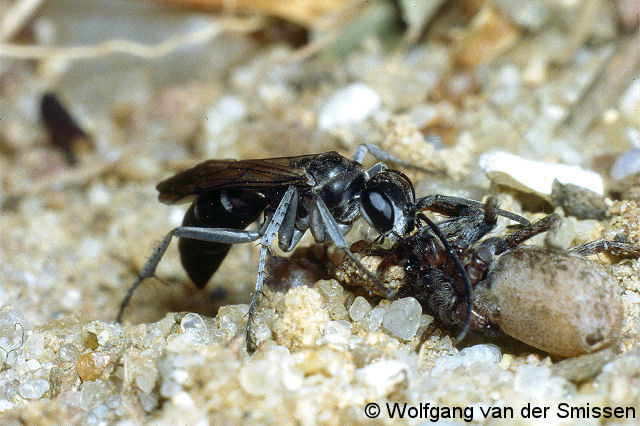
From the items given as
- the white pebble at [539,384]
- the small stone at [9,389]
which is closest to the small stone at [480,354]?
the white pebble at [539,384]

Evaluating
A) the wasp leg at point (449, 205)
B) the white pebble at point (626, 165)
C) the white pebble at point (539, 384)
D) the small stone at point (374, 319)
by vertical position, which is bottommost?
the white pebble at point (539, 384)

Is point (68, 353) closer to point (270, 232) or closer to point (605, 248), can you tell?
point (270, 232)

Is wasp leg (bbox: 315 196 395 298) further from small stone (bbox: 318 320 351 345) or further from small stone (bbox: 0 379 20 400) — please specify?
small stone (bbox: 0 379 20 400)

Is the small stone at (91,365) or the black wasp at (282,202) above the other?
the black wasp at (282,202)

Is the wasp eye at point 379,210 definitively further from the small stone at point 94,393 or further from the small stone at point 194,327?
the small stone at point 94,393

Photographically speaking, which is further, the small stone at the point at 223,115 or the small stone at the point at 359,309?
the small stone at the point at 223,115

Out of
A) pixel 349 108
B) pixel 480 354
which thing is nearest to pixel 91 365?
pixel 480 354

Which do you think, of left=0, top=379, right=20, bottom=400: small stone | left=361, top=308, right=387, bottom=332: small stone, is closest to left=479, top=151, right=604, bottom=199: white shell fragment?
left=361, top=308, right=387, bottom=332: small stone
